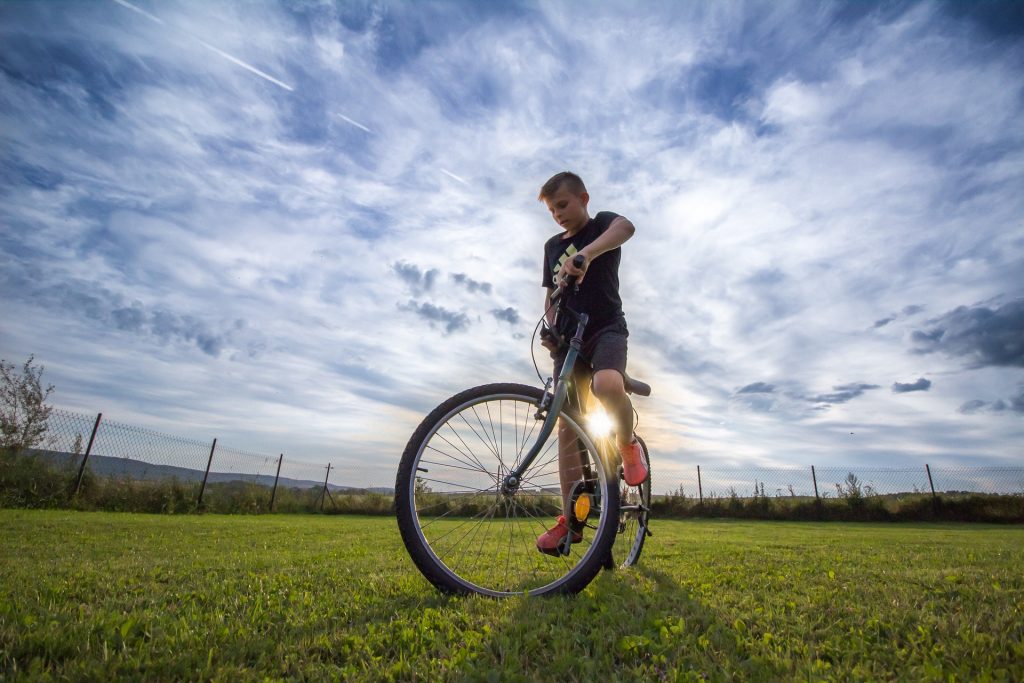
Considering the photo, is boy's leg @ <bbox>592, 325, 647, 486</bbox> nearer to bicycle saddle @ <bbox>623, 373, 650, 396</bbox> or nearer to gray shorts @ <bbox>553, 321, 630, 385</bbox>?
gray shorts @ <bbox>553, 321, 630, 385</bbox>

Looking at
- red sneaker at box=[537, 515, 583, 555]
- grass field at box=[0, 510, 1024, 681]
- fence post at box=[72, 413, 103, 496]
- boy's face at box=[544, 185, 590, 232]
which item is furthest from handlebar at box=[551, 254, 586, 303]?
fence post at box=[72, 413, 103, 496]

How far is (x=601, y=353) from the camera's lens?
9.82 feet

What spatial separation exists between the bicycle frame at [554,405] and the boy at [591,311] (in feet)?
0.53

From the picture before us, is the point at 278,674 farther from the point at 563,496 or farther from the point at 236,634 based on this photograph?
the point at 563,496

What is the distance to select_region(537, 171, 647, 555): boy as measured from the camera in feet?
9.44

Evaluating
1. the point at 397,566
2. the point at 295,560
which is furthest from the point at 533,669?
the point at 295,560

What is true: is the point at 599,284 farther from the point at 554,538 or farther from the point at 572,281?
the point at 554,538

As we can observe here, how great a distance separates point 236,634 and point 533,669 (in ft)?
3.53

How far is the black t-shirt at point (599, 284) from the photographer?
3.20 metres

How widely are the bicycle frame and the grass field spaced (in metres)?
0.61

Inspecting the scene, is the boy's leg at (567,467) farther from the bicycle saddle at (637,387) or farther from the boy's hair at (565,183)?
the boy's hair at (565,183)

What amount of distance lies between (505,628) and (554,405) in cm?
117

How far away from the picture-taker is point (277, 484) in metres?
19.2

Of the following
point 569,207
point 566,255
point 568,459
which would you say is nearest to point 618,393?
point 568,459
